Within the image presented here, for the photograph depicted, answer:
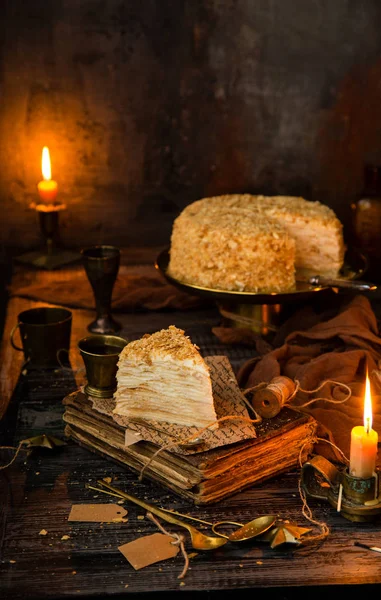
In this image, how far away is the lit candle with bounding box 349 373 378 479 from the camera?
1.63 meters

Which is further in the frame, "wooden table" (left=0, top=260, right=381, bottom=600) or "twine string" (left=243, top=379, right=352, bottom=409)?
"twine string" (left=243, top=379, right=352, bottom=409)

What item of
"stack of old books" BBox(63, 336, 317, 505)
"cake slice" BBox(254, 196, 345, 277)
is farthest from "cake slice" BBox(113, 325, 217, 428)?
"cake slice" BBox(254, 196, 345, 277)

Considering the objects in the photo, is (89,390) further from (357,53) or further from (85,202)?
(357,53)

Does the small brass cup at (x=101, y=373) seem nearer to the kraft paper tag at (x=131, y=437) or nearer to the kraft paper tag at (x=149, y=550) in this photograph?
the kraft paper tag at (x=131, y=437)

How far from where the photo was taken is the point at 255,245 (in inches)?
98.4

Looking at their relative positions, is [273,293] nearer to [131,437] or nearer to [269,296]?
[269,296]

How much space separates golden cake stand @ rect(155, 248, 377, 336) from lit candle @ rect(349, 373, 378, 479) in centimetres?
79

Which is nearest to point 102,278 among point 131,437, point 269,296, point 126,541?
point 269,296

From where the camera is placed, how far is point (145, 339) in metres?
1.85

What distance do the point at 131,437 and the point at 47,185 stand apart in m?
1.79

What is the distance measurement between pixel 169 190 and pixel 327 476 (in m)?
2.08

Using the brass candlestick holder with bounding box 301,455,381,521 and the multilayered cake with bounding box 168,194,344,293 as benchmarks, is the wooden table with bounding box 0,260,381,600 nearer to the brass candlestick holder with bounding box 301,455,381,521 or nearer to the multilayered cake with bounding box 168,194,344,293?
the brass candlestick holder with bounding box 301,455,381,521

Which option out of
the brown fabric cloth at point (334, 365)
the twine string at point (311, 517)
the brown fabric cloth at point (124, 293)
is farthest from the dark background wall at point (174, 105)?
the twine string at point (311, 517)

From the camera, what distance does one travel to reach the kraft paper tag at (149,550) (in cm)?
154
